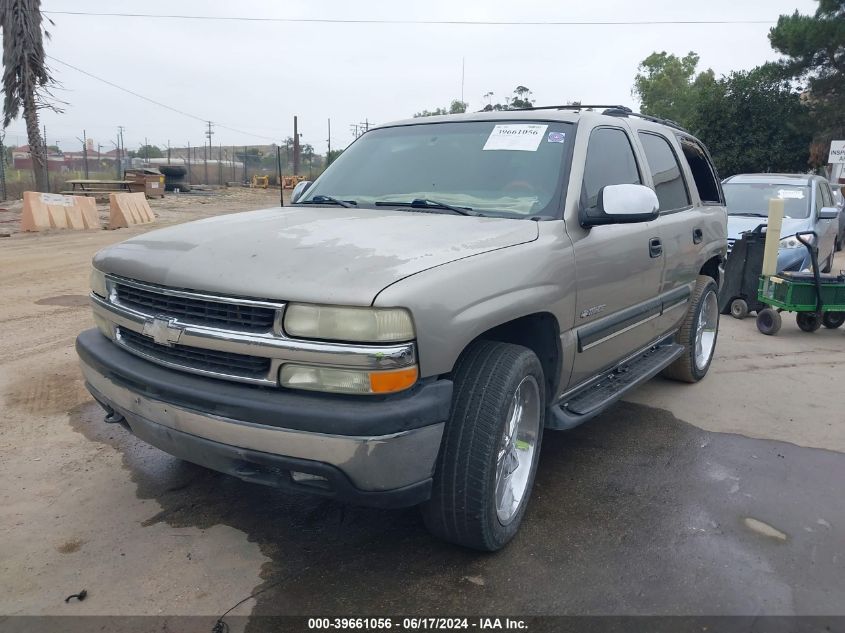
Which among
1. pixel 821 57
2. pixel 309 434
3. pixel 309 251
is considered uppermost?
pixel 821 57

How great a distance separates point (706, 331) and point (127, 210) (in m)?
14.9

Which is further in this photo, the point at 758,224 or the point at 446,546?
the point at 758,224

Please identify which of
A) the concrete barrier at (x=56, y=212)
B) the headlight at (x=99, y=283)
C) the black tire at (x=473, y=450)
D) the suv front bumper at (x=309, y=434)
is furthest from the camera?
the concrete barrier at (x=56, y=212)

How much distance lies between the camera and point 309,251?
2.69 m

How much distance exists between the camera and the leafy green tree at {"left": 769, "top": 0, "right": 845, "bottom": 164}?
22453 mm

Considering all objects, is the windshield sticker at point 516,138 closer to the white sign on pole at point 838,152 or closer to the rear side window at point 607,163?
the rear side window at point 607,163

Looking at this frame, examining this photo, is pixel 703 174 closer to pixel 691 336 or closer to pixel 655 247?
pixel 691 336

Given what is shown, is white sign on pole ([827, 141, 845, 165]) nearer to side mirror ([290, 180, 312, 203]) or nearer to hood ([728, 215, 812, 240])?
hood ([728, 215, 812, 240])

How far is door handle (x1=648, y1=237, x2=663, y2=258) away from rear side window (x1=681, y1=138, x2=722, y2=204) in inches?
61.6

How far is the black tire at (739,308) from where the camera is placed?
26.8 feet

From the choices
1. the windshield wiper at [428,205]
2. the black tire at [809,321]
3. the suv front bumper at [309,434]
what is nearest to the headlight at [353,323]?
the suv front bumper at [309,434]

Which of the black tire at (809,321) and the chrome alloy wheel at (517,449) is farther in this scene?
the black tire at (809,321)

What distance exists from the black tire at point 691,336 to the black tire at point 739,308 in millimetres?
2836

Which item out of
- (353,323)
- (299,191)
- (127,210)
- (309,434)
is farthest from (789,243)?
(127,210)
